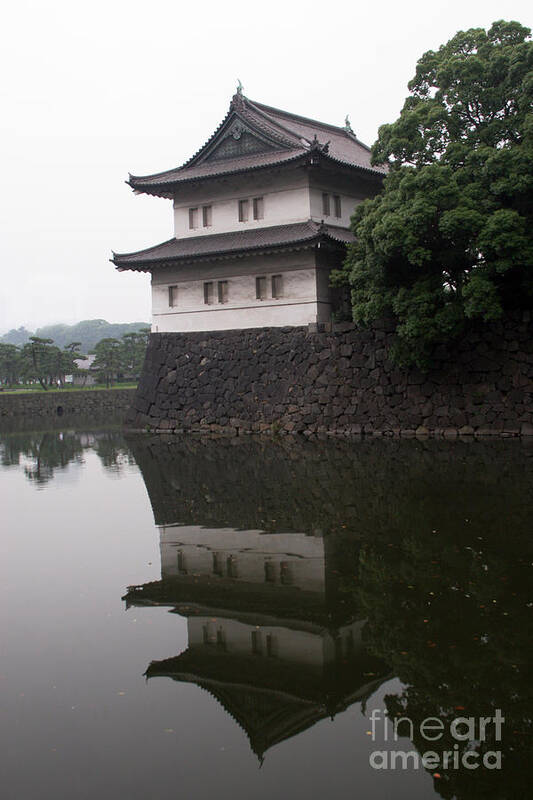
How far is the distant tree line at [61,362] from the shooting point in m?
63.9

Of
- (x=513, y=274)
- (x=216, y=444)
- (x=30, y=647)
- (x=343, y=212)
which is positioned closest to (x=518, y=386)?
(x=513, y=274)

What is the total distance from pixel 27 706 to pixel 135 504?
29.6ft

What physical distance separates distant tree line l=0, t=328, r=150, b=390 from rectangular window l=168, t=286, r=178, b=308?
29.5m

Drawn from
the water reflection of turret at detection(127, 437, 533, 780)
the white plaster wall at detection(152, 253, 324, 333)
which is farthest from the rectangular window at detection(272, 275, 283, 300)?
the water reflection of turret at detection(127, 437, 533, 780)

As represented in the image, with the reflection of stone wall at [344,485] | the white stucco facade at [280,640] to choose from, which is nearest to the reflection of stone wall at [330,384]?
the reflection of stone wall at [344,485]

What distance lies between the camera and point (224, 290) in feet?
108

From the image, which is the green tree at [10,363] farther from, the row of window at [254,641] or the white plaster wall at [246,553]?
the row of window at [254,641]

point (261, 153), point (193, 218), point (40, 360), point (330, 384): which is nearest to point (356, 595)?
point (330, 384)

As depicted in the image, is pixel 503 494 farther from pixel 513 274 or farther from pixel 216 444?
pixel 216 444

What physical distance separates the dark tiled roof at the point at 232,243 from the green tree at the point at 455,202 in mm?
3594

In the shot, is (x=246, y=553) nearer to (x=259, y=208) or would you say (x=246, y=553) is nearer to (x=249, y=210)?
(x=259, y=208)

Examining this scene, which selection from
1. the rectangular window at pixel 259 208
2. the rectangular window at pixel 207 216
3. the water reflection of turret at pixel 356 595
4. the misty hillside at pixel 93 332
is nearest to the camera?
the water reflection of turret at pixel 356 595

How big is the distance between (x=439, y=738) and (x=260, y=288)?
2746 cm

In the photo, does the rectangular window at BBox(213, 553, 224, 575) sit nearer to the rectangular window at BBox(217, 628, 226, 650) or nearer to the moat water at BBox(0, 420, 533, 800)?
the moat water at BBox(0, 420, 533, 800)
